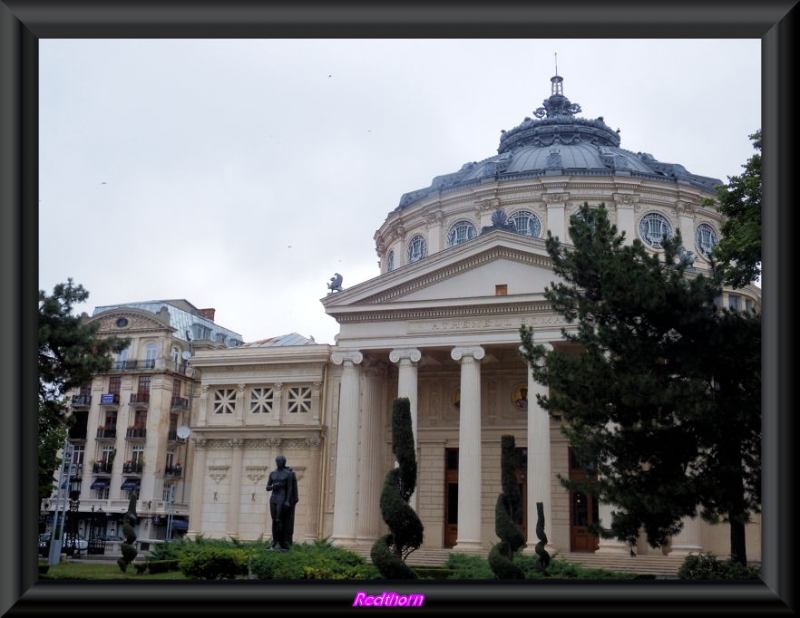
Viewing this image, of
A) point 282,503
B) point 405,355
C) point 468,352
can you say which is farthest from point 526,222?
point 282,503

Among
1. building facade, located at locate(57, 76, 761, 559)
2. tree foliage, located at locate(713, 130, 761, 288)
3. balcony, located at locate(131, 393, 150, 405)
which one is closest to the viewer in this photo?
tree foliage, located at locate(713, 130, 761, 288)

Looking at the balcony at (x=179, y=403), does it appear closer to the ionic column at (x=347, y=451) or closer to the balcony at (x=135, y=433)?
the balcony at (x=135, y=433)

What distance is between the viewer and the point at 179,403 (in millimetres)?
52219

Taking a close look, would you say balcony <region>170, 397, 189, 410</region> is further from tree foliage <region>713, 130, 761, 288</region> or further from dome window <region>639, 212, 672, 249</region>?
tree foliage <region>713, 130, 761, 288</region>

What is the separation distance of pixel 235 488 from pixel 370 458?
25.6 feet

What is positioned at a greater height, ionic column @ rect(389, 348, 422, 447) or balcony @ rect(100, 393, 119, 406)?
ionic column @ rect(389, 348, 422, 447)

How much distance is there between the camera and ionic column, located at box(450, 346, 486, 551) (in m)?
33.1

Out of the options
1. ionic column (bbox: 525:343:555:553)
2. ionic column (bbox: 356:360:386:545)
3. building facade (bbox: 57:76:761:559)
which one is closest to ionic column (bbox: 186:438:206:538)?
building facade (bbox: 57:76:761:559)

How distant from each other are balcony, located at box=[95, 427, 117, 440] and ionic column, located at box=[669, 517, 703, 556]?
33.5 m

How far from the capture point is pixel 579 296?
66.9ft

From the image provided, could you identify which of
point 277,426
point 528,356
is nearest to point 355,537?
point 277,426

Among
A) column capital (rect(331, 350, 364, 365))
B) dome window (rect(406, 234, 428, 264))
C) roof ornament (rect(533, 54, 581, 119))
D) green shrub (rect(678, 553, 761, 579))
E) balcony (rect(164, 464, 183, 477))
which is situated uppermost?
roof ornament (rect(533, 54, 581, 119))

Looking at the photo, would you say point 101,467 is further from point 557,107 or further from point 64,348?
point 557,107

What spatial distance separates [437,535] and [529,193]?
17539 mm
